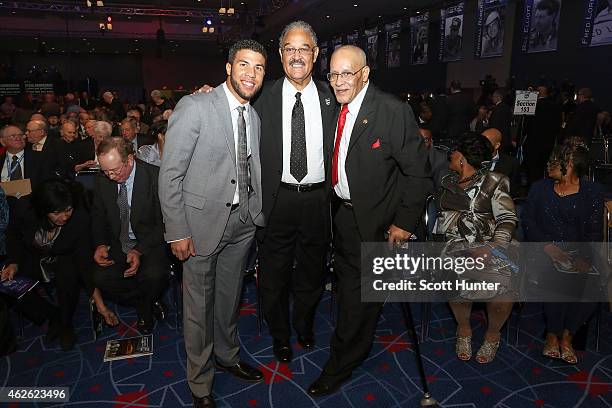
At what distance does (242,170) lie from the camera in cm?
243

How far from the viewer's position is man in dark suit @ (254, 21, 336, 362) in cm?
261

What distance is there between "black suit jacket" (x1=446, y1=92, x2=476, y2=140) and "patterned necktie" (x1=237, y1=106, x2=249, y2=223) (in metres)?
7.42

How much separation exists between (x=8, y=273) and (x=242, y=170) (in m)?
2.11

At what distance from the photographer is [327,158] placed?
106 inches

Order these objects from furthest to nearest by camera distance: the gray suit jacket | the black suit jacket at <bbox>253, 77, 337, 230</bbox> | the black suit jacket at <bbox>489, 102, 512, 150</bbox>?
the black suit jacket at <bbox>489, 102, 512, 150</bbox> < the black suit jacket at <bbox>253, 77, 337, 230</bbox> < the gray suit jacket

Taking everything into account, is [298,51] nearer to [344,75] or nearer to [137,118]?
[344,75]

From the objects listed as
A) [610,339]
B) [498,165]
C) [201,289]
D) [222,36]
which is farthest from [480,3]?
[222,36]

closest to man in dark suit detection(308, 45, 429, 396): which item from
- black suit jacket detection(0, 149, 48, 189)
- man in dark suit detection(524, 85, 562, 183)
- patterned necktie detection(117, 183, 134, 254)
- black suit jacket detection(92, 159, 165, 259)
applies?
black suit jacket detection(92, 159, 165, 259)

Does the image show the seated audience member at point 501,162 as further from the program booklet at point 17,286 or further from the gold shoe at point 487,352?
the program booklet at point 17,286

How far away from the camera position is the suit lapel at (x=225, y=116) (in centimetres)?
231

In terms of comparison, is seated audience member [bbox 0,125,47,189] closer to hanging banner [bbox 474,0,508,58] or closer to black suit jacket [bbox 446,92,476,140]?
black suit jacket [bbox 446,92,476,140]

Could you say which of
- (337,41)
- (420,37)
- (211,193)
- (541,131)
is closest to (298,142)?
(211,193)

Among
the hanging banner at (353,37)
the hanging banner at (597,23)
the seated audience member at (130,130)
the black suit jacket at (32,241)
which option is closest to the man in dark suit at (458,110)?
the hanging banner at (597,23)

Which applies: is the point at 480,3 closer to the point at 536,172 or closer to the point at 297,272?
the point at 536,172
